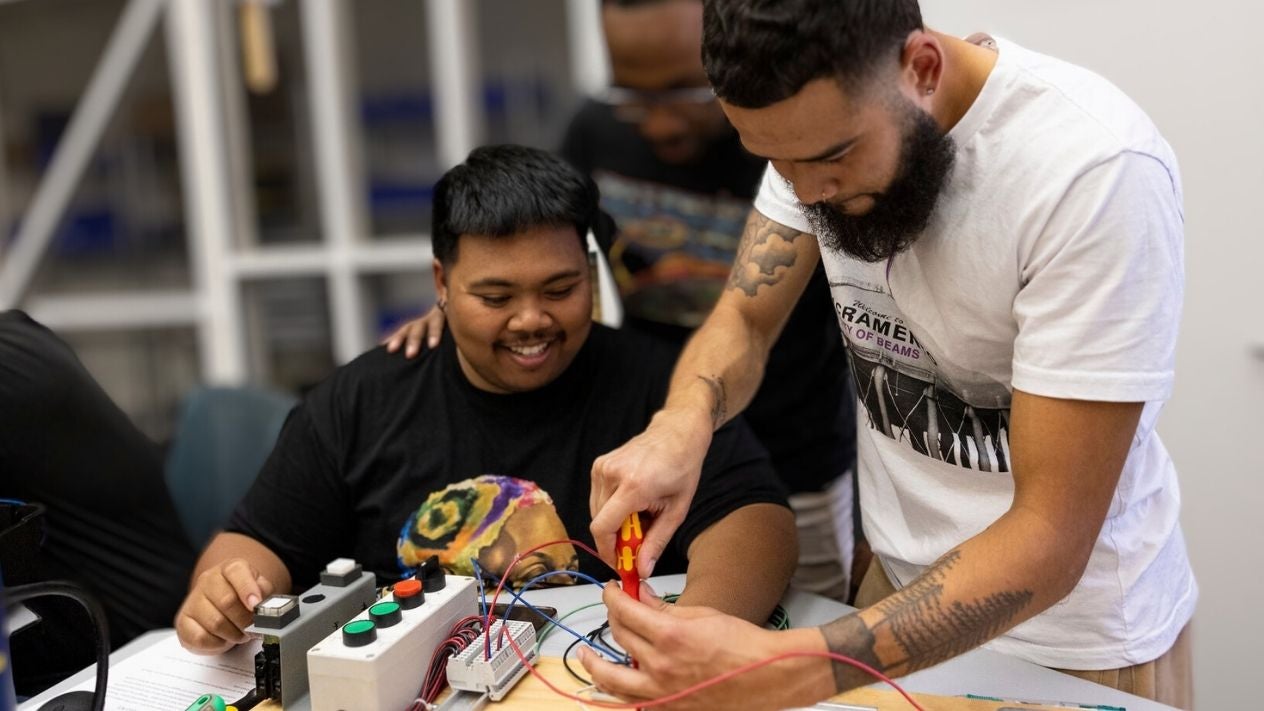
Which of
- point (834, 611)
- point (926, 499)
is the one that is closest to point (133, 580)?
point (834, 611)

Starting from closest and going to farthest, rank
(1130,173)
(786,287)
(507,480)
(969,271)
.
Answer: (1130,173), (969,271), (786,287), (507,480)

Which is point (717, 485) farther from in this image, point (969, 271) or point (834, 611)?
point (969, 271)

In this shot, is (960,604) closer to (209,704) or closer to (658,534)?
(658,534)

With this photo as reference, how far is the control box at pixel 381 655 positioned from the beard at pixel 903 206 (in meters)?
0.63

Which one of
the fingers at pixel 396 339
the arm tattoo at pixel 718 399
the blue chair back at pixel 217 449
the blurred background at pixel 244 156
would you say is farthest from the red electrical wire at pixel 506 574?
the blurred background at pixel 244 156

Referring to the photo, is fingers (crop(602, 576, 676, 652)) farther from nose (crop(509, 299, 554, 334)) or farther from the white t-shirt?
nose (crop(509, 299, 554, 334))

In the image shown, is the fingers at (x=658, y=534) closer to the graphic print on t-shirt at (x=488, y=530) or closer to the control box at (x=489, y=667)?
the control box at (x=489, y=667)

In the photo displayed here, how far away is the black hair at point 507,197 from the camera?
5.04 feet

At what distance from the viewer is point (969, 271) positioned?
1070 millimetres

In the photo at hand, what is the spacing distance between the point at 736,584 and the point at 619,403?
16.4 inches

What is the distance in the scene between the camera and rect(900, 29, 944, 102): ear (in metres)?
0.99

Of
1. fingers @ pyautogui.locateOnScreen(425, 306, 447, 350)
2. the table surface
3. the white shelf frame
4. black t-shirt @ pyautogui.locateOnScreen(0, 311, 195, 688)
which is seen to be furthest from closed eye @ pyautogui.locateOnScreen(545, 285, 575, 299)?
the white shelf frame

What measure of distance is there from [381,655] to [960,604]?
1.91 feet

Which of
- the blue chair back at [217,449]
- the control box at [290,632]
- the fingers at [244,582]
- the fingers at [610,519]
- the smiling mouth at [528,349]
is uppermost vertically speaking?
the smiling mouth at [528,349]
